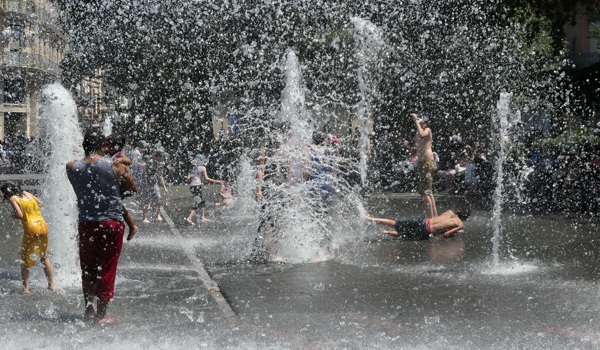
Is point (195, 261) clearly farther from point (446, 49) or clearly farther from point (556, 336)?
point (446, 49)

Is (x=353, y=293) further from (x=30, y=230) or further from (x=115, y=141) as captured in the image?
(x=30, y=230)

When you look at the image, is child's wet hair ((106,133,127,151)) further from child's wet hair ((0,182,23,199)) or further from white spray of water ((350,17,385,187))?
white spray of water ((350,17,385,187))

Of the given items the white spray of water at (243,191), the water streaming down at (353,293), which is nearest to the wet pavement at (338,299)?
the water streaming down at (353,293)

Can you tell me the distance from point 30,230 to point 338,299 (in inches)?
113

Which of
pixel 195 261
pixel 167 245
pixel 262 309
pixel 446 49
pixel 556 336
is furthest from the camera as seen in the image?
pixel 446 49

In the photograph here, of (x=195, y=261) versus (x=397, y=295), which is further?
(x=195, y=261)

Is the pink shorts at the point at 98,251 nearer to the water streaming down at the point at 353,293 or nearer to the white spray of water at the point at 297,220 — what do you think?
the water streaming down at the point at 353,293

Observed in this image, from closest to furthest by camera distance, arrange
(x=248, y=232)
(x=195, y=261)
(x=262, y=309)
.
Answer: (x=262, y=309)
(x=195, y=261)
(x=248, y=232)

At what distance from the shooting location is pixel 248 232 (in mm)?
12039

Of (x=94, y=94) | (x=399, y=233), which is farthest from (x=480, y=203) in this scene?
(x=94, y=94)

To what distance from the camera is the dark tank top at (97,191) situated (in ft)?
20.2

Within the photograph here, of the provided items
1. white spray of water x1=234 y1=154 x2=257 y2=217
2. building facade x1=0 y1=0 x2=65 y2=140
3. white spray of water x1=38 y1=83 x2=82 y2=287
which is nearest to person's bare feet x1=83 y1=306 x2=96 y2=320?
white spray of water x1=38 y1=83 x2=82 y2=287

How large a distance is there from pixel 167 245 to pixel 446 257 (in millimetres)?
3681

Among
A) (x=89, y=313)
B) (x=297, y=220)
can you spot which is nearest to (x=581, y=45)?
(x=297, y=220)
